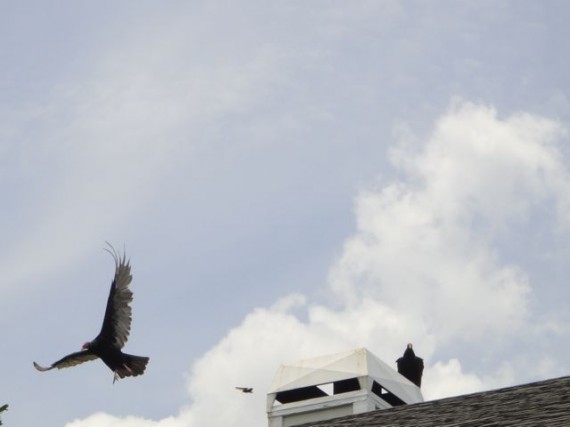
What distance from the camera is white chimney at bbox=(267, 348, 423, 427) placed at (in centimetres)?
1641

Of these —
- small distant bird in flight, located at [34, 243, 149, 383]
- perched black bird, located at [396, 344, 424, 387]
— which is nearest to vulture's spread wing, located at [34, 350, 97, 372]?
small distant bird in flight, located at [34, 243, 149, 383]

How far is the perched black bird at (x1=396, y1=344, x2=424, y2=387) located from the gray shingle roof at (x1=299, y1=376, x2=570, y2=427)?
626cm

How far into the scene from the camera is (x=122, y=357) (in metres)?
18.1

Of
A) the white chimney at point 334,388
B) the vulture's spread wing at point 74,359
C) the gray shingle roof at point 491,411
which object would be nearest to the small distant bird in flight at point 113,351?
the vulture's spread wing at point 74,359

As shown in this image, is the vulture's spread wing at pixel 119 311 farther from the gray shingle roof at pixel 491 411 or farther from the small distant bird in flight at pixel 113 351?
the gray shingle roof at pixel 491 411

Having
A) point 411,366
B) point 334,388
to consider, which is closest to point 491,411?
point 334,388

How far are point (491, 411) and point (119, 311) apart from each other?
732cm

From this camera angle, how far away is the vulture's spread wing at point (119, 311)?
56.1ft

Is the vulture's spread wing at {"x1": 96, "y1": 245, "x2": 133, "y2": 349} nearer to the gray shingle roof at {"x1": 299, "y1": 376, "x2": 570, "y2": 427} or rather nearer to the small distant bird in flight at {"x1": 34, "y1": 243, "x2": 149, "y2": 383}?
the small distant bird in flight at {"x1": 34, "y1": 243, "x2": 149, "y2": 383}

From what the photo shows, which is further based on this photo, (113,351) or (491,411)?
(113,351)

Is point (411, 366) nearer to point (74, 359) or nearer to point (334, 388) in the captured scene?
point (334, 388)

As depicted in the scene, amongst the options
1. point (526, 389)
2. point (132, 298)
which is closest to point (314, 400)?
point (132, 298)

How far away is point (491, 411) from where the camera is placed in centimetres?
1169

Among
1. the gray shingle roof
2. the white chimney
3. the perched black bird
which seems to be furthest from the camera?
the perched black bird
